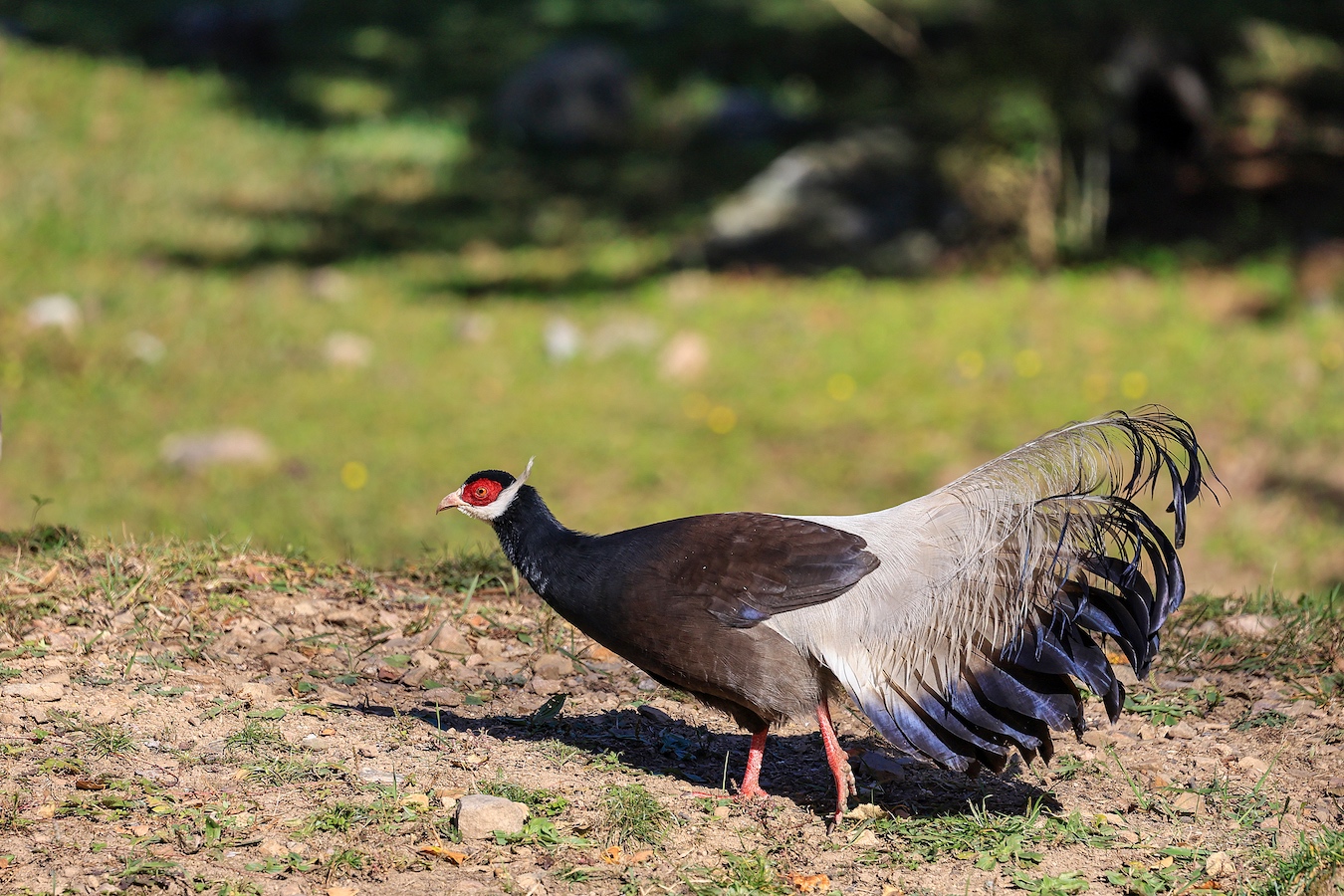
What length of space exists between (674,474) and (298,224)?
819 cm

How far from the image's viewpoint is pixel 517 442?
10.5 meters

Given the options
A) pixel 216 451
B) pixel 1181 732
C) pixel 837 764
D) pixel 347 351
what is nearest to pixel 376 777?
pixel 837 764

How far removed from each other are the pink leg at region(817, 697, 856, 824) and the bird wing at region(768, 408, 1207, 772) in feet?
0.60

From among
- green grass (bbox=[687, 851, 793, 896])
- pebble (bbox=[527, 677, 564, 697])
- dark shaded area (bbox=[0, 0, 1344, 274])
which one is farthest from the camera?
dark shaded area (bbox=[0, 0, 1344, 274])

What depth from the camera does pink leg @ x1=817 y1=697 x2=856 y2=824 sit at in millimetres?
4066

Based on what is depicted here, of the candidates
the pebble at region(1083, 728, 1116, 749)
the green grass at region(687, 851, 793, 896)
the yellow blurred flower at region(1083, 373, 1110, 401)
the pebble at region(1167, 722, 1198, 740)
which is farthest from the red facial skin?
the yellow blurred flower at region(1083, 373, 1110, 401)

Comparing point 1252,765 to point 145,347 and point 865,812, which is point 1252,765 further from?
point 145,347

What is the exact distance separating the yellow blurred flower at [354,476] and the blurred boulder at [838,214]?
5341mm

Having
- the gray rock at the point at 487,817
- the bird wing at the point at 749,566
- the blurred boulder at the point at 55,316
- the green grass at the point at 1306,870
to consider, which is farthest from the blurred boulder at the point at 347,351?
the green grass at the point at 1306,870

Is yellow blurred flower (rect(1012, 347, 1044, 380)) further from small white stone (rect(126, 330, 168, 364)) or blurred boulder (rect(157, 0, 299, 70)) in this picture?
blurred boulder (rect(157, 0, 299, 70))

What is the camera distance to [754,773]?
4262mm

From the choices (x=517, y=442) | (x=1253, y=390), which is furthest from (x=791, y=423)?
(x=1253, y=390)

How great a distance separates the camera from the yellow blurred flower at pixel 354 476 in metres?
9.91

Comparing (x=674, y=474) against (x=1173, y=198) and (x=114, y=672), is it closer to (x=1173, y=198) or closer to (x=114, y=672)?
(x=114, y=672)
